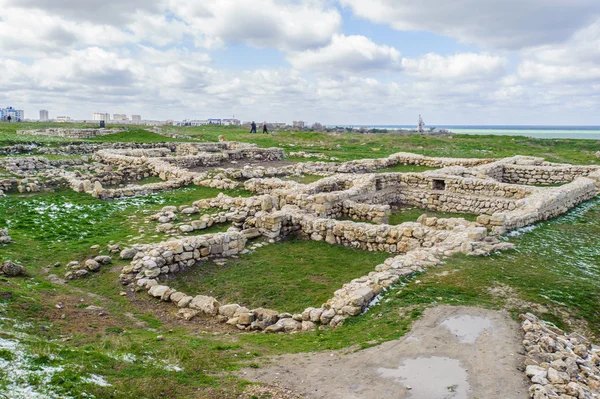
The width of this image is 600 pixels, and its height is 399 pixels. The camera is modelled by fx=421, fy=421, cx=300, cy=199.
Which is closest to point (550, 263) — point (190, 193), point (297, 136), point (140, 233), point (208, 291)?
point (208, 291)

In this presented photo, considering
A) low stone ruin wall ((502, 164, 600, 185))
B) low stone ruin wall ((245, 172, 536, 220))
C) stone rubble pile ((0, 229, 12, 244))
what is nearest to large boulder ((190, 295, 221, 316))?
stone rubble pile ((0, 229, 12, 244))

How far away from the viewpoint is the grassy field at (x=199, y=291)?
5551 mm

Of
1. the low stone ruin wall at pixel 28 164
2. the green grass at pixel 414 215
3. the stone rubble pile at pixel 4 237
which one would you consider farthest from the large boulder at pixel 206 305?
the low stone ruin wall at pixel 28 164

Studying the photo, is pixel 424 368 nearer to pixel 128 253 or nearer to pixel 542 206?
pixel 128 253

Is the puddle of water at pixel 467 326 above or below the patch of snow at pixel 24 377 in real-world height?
below

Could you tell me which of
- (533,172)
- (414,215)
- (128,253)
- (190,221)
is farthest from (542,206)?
(128,253)

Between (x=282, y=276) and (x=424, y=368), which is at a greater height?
(x=424, y=368)

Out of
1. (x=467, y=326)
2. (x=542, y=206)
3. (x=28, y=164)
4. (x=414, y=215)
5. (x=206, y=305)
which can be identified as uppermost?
(x=28, y=164)

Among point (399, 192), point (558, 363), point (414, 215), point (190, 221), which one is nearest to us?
point (558, 363)

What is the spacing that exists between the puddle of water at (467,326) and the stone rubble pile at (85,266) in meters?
8.95

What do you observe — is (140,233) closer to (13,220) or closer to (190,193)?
(13,220)

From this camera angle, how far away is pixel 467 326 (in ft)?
24.0

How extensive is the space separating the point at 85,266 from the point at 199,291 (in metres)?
3.35

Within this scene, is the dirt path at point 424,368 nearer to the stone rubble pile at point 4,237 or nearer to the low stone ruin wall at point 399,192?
the low stone ruin wall at point 399,192
